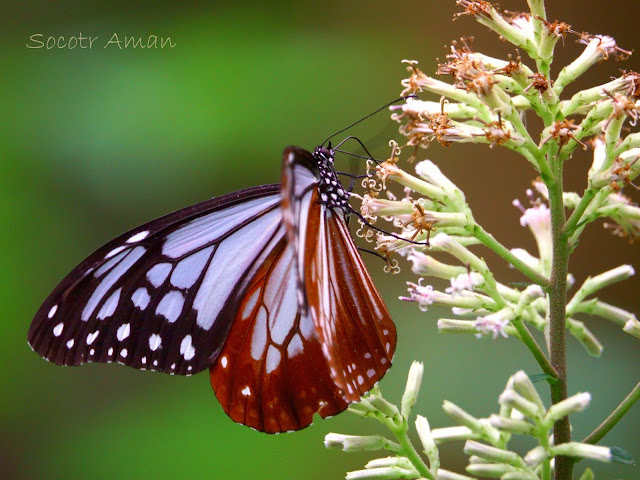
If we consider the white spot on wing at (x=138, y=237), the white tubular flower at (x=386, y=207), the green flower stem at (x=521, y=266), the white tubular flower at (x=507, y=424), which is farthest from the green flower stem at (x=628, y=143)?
the white spot on wing at (x=138, y=237)

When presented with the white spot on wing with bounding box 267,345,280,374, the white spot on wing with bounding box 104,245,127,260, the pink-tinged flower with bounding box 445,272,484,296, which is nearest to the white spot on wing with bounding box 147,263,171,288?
the white spot on wing with bounding box 104,245,127,260

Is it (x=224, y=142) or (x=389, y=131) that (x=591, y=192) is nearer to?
(x=389, y=131)

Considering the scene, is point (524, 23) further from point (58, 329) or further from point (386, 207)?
point (58, 329)

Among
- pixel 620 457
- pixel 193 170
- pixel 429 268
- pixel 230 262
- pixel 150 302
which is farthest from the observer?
pixel 193 170

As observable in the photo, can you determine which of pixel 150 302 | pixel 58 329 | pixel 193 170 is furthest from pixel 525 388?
pixel 193 170

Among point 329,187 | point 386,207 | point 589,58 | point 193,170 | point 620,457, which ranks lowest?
point 620,457

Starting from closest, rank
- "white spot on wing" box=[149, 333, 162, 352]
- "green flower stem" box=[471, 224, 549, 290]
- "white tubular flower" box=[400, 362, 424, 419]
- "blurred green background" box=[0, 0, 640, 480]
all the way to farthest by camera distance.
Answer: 1. "green flower stem" box=[471, 224, 549, 290]
2. "white tubular flower" box=[400, 362, 424, 419]
3. "white spot on wing" box=[149, 333, 162, 352]
4. "blurred green background" box=[0, 0, 640, 480]

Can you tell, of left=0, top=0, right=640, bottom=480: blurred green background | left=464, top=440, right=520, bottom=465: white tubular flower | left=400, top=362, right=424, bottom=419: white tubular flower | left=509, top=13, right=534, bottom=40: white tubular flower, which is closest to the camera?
left=464, top=440, right=520, bottom=465: white tubular flower

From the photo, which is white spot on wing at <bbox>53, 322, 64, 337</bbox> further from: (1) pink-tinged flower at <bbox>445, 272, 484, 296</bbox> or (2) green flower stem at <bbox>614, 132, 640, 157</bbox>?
(2) green flower stem at <bbox>614, 132, 640, 157</bbox>
